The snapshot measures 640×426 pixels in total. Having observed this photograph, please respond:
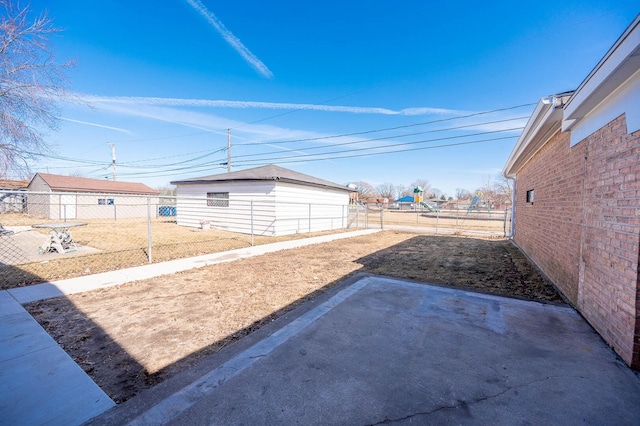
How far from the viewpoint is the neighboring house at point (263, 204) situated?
520 inches

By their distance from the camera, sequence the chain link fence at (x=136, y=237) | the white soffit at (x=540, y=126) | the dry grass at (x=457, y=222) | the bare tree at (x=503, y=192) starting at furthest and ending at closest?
the bare tree at (x=503, y=192), the dry grass at (x=457, y=222), the chain link fence at (x=136, y=237), the white soffit at (x=540, y=126)

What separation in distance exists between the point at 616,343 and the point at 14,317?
7103mm

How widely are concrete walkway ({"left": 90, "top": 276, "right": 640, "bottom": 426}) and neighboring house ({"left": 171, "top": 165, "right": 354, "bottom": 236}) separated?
8.65 meters

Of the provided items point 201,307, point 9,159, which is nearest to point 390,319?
point 201,307

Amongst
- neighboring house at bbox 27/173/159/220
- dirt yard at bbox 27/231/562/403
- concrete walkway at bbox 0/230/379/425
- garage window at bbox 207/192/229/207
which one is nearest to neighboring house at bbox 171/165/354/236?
garage window at bbox 207/192/229/207

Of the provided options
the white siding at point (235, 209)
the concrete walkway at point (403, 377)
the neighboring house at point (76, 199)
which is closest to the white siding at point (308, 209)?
the white siding at point (235, 209)

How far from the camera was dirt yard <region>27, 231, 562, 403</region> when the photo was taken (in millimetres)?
2723

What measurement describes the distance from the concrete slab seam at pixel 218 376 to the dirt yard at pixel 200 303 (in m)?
0.39

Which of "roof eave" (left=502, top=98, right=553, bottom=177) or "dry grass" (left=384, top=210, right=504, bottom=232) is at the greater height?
"roof eave" (left=502, top=98, right=553, bottom=177)

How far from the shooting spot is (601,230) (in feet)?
10.7

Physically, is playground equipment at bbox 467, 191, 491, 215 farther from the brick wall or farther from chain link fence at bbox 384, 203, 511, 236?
the brick wall

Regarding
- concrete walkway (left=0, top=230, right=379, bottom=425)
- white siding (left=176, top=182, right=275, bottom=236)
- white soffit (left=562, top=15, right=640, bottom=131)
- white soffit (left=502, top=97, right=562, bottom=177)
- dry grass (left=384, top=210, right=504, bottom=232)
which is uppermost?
white soffit (left=502, top=97, right=562, bottom=177)

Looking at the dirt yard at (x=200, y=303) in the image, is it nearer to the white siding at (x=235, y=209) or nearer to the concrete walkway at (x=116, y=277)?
the concrete walkway at (x=116, y=277)

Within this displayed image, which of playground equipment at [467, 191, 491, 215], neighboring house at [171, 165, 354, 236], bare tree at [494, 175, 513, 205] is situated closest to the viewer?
neighboring house at [171, 165, 354, 236]
